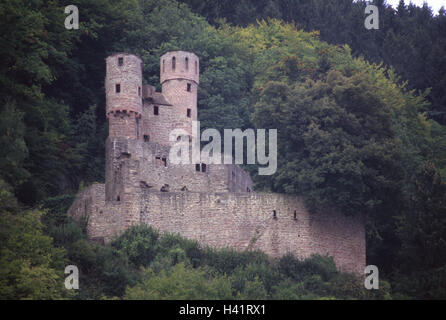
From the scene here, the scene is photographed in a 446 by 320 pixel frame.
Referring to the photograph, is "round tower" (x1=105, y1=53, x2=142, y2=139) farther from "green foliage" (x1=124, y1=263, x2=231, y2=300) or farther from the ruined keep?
"green foliage" (x1=124, y1=263, x2=231, y2=300)

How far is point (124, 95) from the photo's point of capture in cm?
5981

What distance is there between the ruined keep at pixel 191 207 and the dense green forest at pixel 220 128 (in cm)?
101

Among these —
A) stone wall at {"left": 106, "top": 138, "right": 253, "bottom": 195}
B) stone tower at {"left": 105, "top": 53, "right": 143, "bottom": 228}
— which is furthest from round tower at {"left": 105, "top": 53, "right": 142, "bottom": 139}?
stone wall at {"left": 106, "top": 138, "right": 253, "bottom": 195}

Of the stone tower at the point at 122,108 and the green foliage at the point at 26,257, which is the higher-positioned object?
the stone tower at the point at 122,108

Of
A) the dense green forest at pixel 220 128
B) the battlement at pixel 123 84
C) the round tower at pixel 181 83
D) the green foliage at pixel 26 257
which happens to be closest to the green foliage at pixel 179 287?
the dense green forest at pixel 220 128

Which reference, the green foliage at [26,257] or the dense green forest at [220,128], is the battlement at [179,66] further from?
the green foliage at [26,257]

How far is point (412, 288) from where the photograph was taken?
52281 millimetres

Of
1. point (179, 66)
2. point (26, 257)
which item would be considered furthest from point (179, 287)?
point (179, 66)

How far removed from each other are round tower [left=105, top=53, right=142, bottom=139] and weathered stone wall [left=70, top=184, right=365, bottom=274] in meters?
5.74

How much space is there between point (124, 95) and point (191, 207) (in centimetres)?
970

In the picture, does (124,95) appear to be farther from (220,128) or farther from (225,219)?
(225,219)

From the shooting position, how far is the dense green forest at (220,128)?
4972 cm
